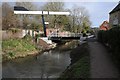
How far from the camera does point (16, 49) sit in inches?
1558

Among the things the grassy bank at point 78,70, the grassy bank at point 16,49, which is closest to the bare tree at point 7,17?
the grassy bank at point 16,49

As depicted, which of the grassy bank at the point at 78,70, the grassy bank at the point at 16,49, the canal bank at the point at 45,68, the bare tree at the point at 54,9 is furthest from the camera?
the bare tree at the point at 54,9

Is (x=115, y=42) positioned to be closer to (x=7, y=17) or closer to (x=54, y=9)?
(x=7, y=17)

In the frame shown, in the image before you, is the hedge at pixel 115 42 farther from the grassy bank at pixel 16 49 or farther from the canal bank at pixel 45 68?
the grassy bank at pixel 16 49

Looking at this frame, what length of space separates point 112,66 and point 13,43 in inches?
1037

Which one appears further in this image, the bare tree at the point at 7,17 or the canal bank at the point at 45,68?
the bare tree at the point at 7,17

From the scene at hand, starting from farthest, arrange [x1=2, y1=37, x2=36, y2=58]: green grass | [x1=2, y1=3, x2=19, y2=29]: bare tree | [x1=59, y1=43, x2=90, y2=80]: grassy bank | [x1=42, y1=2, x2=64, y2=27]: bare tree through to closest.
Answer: [x1=42, y1=2, x2=64, y2=27]: bare tree < [x1=2, y1=3, x2=19, y2=29]: bare tree < [x1=2, y1=37, x2=36, y2=58]: green grass < [x1=59, y1=43, x2=90, y2=80]: grassy bank

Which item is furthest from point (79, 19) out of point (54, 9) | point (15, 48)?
point (15, 48)

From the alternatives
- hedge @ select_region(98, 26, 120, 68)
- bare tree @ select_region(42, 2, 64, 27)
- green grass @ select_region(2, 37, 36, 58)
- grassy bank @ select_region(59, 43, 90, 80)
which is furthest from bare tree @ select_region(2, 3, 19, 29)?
hedge @ select_region(98, 26, 120, 68)

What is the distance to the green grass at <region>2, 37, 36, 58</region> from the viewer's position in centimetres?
3612

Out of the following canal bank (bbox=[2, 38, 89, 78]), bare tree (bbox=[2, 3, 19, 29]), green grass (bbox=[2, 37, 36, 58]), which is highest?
bare tree (bbox=[2, 3, 19, 29])

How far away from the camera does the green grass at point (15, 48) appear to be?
36.1m

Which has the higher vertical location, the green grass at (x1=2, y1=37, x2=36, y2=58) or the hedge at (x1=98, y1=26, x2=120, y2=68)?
the hedge at (x1=98, y1=26, x2=120, y2=68)

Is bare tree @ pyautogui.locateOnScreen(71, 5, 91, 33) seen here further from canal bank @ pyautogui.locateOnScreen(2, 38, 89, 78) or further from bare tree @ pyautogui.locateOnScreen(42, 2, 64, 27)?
canal bank @ pyautogui.locateOnScreen(2, 38, 89, 78)
